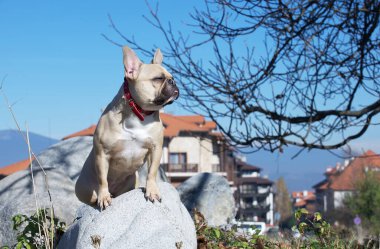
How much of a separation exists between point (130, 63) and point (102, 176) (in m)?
0.94

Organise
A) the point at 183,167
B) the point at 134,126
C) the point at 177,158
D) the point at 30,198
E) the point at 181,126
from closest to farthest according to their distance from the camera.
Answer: the point at 134,126
the point at 30,198
the point at 181,126
the point at 183,167
the point at 177,158

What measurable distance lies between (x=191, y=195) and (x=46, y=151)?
284cm

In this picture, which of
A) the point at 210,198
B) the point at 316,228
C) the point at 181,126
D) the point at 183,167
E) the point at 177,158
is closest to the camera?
the point at 316,228

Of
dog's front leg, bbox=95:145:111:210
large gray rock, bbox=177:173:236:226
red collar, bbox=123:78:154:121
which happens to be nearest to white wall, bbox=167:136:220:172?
large gray rock, bbox=177:173:236:226

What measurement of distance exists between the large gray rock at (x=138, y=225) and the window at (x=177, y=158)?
40.4 m

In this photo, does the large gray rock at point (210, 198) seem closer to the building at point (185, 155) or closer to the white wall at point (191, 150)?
the building at point (185, 155)

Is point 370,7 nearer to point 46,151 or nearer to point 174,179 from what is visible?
point 46,151

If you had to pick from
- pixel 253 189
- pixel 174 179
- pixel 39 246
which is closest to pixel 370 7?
Result: pixel 39 246

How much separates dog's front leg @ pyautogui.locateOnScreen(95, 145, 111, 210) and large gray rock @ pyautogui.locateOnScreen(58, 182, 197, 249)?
0.07 meters

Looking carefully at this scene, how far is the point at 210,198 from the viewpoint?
1312cm

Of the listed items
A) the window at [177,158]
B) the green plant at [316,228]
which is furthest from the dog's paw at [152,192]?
the window at [177,158]

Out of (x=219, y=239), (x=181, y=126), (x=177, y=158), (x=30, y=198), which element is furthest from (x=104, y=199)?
(x=177, y=158)

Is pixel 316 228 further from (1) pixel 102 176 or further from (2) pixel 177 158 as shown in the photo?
(2) pixel 177 158

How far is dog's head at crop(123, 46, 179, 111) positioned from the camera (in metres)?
5.23
